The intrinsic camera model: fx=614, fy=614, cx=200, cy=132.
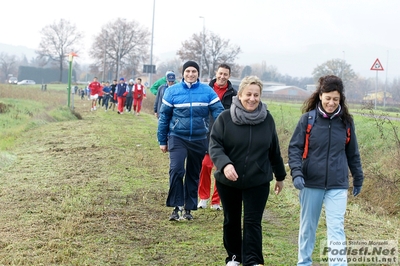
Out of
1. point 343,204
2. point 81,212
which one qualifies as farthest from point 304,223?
point 81,212

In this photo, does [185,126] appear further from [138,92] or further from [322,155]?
[138,92]

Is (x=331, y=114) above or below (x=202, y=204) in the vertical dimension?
above

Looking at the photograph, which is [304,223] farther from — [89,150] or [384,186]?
[89,150]

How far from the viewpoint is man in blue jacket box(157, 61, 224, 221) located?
778cm

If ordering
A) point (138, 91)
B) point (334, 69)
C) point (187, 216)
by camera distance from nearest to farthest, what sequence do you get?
point (187, 216)
point (138, 91)
point (334, 69)

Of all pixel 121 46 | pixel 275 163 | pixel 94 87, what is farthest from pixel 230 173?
pixel 121 46

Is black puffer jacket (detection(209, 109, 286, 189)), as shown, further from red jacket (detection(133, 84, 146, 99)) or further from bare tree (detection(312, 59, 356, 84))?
bare tree (detection(312, 59, 356, 84))

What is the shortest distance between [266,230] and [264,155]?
2.27 meters

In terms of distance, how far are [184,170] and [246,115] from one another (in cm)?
255

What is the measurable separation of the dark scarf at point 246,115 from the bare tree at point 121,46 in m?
83.4

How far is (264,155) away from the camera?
18.7 ft

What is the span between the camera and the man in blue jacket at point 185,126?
778 centimetres

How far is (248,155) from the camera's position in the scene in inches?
222

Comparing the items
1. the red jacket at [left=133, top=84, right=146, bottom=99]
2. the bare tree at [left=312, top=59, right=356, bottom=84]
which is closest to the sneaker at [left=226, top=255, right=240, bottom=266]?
the red jacket at [left=133, top=84, right=146, bottom=99]
